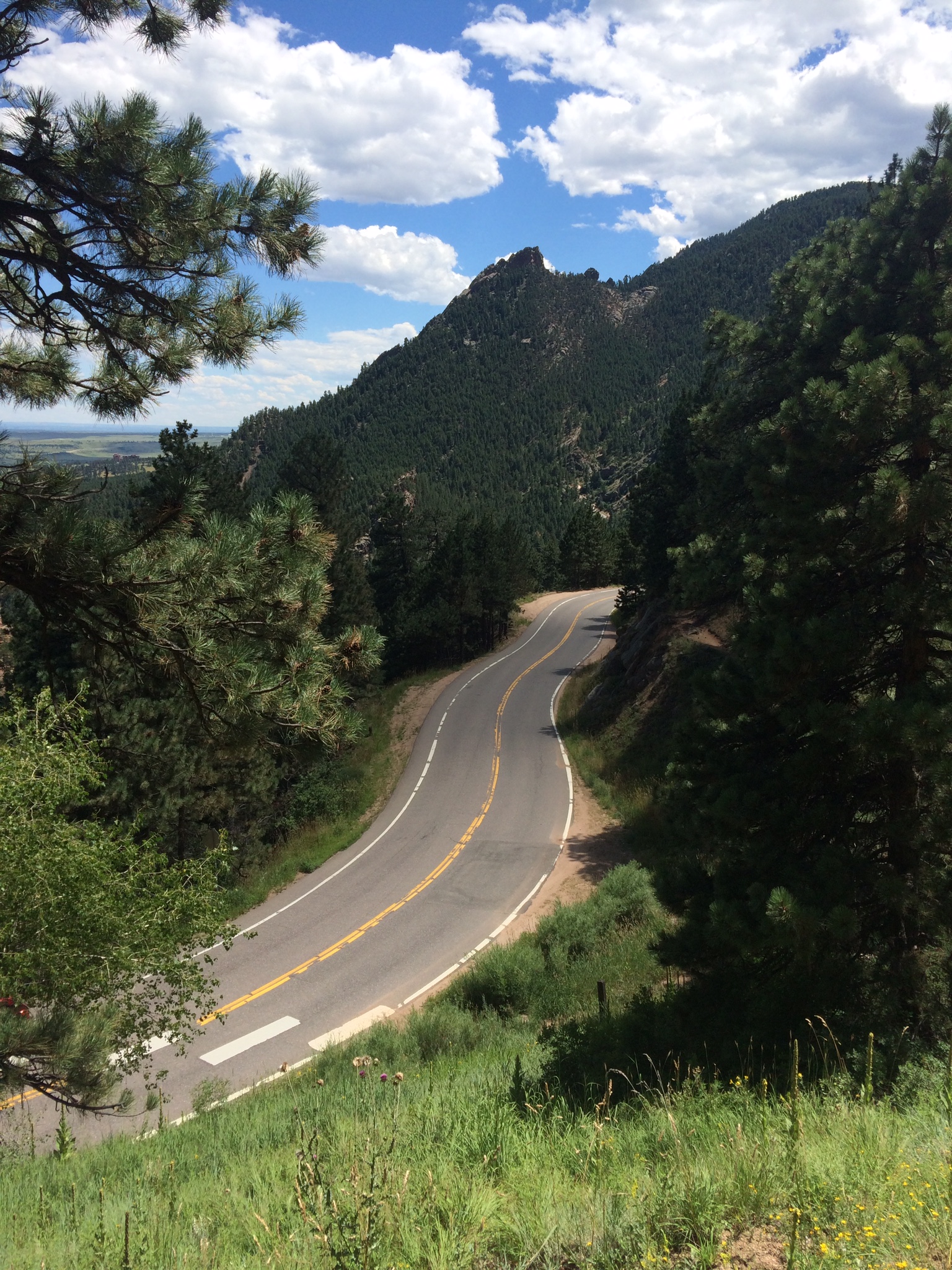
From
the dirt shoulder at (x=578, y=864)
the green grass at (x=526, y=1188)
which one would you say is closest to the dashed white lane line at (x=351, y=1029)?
the dirt shoulder at (x=578, y=864)

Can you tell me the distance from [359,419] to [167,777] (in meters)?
180

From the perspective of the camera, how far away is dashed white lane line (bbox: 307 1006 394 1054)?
40.3ft

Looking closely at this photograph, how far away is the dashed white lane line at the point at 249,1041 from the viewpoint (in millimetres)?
12359

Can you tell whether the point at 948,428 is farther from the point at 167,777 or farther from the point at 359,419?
the point at 359,419

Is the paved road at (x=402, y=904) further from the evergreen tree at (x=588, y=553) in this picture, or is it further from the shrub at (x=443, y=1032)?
the evergreen tree at (x=588, y=553)

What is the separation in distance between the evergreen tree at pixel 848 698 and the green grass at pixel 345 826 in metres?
9.03

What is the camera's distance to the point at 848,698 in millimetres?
6793

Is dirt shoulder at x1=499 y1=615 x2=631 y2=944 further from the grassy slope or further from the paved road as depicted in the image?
the grassy slope

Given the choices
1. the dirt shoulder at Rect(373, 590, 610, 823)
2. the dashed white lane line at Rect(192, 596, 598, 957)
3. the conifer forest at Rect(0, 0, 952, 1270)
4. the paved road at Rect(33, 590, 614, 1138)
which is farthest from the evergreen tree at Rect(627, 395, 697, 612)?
the conifer forest at Rect(0, 0, 952, 1270)

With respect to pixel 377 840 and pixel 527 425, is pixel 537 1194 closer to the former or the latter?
pixel 377 840

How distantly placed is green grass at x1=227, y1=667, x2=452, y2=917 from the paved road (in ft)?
1.42

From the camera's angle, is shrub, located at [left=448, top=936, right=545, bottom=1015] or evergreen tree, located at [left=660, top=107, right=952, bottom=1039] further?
Answer: shrub, located at [left=448, top=936, right=545, bottom=1015]

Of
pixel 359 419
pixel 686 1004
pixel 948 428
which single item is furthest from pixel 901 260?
pixel 359 419

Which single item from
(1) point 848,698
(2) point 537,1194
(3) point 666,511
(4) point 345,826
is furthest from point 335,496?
(2) point 537,1194
